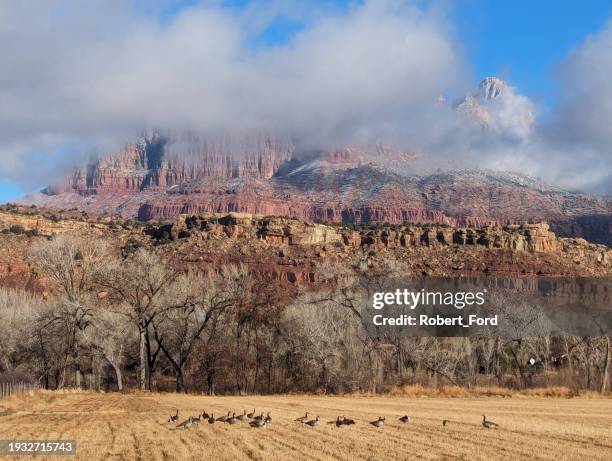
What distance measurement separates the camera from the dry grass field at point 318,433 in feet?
57.7

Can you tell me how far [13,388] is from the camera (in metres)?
38.9

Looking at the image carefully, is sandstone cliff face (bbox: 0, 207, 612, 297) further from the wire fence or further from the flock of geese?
the flock of geese

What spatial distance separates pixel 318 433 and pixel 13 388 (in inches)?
986

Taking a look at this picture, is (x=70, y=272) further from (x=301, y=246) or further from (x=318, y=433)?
(x=301, y=246)

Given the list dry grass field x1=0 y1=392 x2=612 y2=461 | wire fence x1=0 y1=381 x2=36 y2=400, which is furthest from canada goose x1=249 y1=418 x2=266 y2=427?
wire fence x1=0 y1=381 x2=36 y2=400

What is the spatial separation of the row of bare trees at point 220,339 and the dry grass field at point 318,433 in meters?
12.9

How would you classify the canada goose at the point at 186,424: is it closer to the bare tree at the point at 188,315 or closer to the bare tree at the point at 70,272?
the bare tree at the point at 188,315

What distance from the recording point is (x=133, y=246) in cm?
9562

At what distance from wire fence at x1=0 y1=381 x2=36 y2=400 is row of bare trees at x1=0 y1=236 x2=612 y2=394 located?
345cm

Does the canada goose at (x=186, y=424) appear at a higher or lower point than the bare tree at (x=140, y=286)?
lower

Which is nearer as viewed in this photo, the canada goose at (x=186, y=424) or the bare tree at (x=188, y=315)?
the canada goose at (x=186, y=424)

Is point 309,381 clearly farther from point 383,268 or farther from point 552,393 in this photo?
point 552,393
